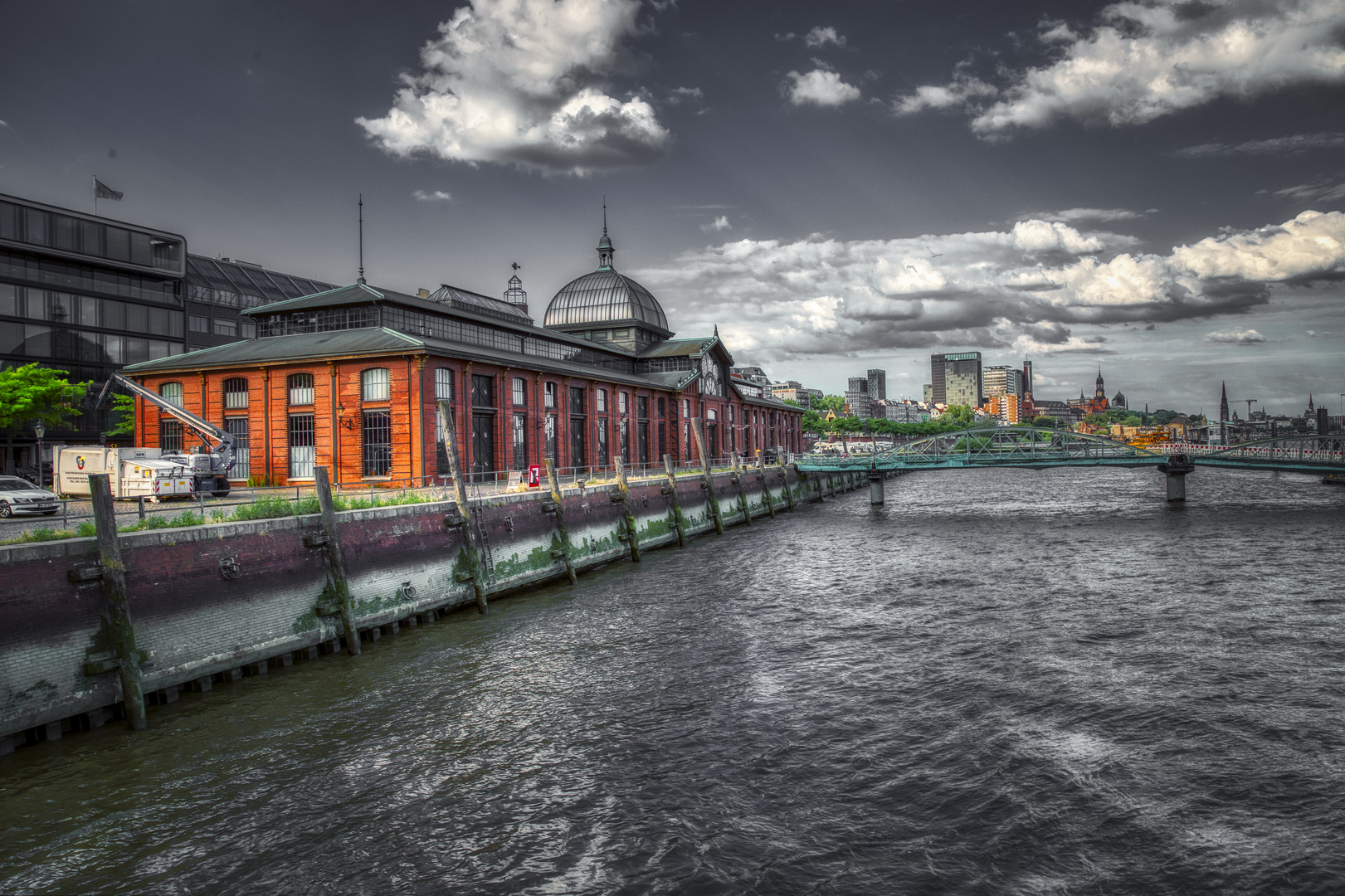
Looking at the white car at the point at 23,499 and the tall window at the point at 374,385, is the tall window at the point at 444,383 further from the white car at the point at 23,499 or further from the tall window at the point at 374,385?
the white car at the point at 23,499

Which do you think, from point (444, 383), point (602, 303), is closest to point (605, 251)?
point (602, 303)

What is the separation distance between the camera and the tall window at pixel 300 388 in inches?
1570

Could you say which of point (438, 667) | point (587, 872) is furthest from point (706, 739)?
point (438, 667)

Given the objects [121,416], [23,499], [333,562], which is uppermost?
[121,416]

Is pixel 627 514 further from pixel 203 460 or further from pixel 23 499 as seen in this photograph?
pixel 23 499

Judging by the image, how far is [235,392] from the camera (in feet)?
137

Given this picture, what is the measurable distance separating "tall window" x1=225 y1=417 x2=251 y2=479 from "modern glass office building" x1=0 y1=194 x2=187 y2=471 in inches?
1039

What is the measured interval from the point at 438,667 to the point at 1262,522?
4625 centimetres

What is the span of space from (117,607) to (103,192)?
82206 millimetres

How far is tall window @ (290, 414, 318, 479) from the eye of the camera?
130ft

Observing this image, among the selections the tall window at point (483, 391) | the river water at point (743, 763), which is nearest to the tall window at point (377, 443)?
the tall window at point (483, 391)

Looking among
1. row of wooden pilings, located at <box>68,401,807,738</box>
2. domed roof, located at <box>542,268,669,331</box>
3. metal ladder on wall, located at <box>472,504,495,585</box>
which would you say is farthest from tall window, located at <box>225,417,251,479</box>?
domed roof, located at <box>542,268,669,331</box>

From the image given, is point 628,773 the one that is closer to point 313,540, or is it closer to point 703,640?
point 703,640

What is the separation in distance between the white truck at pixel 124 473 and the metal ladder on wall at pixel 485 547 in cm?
1148
